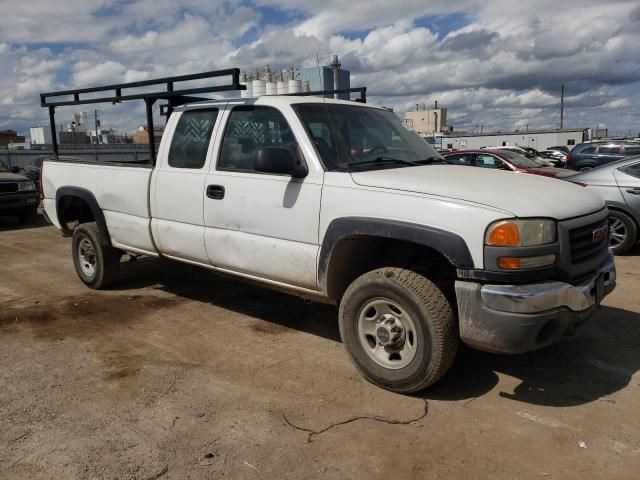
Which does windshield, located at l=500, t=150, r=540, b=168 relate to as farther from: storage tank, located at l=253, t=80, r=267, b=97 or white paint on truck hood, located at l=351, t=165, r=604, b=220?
white paint on truck hood, located at l=351, t=165, r=604, b=220

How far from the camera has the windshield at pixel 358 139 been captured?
3914 mm

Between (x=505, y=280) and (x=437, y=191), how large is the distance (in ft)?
2.20

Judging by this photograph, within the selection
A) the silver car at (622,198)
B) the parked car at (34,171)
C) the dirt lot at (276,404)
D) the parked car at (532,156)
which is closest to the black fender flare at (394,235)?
the dirt lot at (276,404)

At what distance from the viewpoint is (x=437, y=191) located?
328 centimetres

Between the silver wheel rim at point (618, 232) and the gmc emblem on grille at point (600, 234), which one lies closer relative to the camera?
the gmc emblem on grille at point (600, 234)

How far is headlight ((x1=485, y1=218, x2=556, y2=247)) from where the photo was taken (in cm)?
301

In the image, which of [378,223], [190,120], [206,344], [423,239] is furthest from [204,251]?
[423,239]

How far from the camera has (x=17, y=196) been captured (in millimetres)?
11883

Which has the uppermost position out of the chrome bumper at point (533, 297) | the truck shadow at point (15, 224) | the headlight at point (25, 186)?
the headlight at point (25, 186)

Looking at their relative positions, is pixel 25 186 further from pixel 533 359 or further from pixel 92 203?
pixel 533 359

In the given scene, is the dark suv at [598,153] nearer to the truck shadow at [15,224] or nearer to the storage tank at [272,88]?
the storage tank at [272,88]

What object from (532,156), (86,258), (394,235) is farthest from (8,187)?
(532,156)

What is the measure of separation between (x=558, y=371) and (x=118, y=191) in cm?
429

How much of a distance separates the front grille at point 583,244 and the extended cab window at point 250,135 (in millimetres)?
2014
